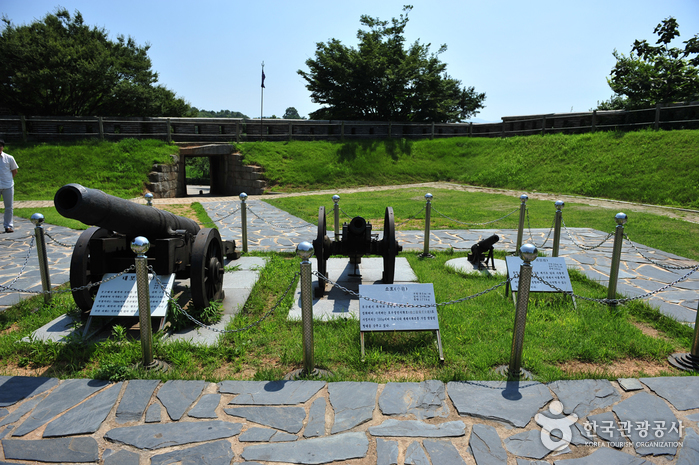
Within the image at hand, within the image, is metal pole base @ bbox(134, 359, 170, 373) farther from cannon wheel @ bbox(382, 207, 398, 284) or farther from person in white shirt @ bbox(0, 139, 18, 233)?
person in white shirt @ bbox(0, 139, 18, 233)

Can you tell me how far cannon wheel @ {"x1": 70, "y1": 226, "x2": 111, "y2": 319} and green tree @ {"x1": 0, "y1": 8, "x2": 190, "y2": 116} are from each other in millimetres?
20052

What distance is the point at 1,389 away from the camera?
3.43 meters

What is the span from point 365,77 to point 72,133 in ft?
51.3

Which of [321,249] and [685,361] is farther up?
[321,249]

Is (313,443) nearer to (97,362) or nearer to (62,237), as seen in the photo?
(97,362)

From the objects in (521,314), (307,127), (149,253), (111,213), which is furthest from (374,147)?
(521,314)

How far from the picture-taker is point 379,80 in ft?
89.0

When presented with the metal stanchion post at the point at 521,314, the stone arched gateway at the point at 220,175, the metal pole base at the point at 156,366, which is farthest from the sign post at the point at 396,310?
the stone arched gateway at the point at 220,175

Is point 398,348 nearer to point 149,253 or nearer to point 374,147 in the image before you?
point 149,253

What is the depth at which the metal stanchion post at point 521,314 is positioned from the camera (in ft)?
11.6

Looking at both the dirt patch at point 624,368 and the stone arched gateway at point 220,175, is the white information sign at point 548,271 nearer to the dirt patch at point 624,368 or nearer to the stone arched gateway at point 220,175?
the dirt patch at point 624,368

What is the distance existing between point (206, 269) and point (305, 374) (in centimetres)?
196

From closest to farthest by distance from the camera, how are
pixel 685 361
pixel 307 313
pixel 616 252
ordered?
pixel 307 313, pixel 685 361, pixel 616 252

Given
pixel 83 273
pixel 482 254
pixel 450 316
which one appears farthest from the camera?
pixel 482 254
